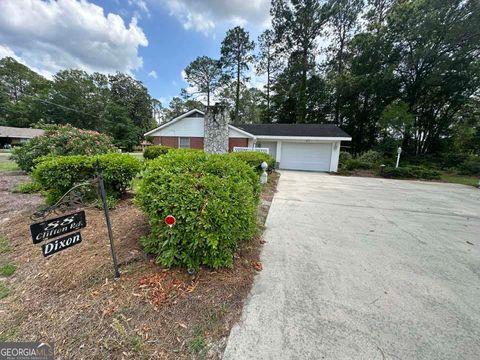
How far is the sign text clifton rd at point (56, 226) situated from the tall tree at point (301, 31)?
24.8 metres

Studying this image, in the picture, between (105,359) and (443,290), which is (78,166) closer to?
(105,359)

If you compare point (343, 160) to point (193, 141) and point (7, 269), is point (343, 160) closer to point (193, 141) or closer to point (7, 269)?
point (193, 141)

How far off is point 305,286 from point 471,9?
71.7 feet

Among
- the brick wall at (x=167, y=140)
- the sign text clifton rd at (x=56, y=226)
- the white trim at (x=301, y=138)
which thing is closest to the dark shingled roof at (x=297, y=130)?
the white trim at (x=301, y=138)

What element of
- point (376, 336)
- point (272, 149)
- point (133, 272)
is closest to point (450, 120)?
point (272, 149)

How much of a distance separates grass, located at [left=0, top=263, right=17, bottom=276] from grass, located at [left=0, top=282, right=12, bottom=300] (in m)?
0.20

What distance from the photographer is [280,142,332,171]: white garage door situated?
1543cm

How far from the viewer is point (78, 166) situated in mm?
4125

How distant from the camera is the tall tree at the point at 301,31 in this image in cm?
2092

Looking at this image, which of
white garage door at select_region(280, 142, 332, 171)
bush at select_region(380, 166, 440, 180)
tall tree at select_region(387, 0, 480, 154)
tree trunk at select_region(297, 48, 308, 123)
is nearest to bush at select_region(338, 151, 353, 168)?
white garage door at select_region(280, 142, 332, 171)

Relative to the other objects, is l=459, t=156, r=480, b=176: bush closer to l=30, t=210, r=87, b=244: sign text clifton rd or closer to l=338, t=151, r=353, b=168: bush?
l=338, t=151, r=353, b=168: bush

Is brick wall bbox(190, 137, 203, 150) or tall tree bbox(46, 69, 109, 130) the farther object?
tall tree bbox(46, 69, 109, 130)

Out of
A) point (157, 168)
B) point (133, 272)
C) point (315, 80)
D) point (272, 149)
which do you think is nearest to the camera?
point (133, 272)

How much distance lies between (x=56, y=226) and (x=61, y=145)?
22.5 ft
